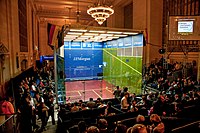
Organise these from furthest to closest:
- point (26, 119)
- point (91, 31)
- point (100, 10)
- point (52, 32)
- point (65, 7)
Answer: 1. point (65, 7)
2. point (91, 31)
3. point (100, 10)
4. point (52, 32)
5. point (26, 119)

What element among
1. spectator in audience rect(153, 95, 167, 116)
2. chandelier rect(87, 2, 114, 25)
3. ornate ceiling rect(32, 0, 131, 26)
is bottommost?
spectator in audience rect(153, 95, 167, 116)

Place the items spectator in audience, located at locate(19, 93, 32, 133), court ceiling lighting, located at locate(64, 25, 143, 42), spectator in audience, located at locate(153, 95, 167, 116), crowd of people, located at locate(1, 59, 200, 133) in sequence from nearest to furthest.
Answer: crowd of people, located at locate(1, 59, 200, 133)
spectator in audience, located at locate(153, 95, 167, 116)
spectator in audience, located at locate(19, 93, 32, 133)
court ceiling lighting, located at locate(64, 25, 143, 42)

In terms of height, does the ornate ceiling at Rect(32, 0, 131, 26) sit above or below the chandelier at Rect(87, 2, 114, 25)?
above

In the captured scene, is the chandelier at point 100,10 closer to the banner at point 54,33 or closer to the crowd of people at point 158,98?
the banner at point 54,33

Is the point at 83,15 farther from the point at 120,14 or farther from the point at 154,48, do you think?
the point at 154,48

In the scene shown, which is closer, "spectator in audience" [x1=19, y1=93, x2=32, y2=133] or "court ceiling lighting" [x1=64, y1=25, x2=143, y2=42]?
"spectator in audience" [x1=19, y1=93, x2=32, y2=133]

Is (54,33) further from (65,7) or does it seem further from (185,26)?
(65,7)

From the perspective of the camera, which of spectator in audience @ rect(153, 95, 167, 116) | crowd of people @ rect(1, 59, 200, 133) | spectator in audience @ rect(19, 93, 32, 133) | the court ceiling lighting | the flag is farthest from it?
the court ceiling lighting

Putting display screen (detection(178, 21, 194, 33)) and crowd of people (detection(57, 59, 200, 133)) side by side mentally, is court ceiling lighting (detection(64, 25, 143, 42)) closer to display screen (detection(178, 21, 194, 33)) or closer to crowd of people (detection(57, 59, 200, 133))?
display screen (detection(178, 21, 194, 33))

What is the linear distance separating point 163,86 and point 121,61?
470 centimetres

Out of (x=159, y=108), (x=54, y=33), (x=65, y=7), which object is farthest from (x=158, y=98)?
(x=65, y=7)

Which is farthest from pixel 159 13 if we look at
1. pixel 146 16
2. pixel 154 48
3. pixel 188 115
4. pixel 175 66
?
pixel 188 115

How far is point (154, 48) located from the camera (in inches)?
459

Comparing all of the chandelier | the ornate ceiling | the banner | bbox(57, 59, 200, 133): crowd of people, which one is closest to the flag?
the banner
